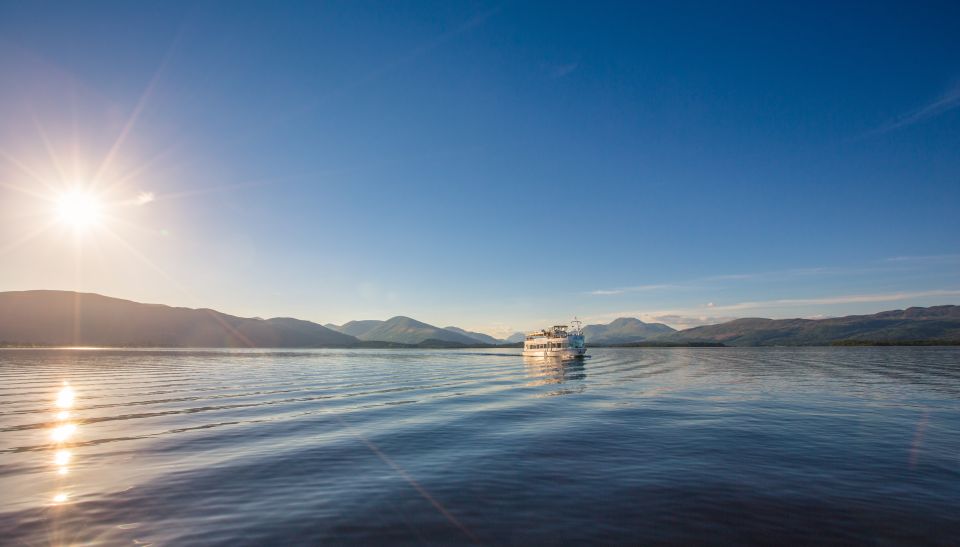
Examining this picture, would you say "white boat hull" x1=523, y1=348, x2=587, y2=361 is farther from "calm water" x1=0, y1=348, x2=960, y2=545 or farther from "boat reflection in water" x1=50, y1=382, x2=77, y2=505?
"boat reflection in water" x1=50, y1=382, x2=77, y2=505

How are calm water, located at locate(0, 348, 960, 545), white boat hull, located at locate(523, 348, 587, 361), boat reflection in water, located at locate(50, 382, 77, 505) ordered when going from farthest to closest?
white boat hull, located at locate(523, 348, 587, 361) < boat reflection in water, located at locate(50, 382, 77, 505) < calm water, located at locate(0, 348, 960, 545)

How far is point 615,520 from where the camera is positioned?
12930 millimetres

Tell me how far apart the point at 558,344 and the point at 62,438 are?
126 meters

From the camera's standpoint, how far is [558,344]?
140 metres

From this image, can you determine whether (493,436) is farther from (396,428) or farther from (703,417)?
(703,417)

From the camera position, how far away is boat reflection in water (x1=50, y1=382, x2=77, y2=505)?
15492 millimetres

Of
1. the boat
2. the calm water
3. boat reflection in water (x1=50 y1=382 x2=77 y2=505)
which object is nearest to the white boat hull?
the boat

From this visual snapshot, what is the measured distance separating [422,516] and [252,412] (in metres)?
27.9

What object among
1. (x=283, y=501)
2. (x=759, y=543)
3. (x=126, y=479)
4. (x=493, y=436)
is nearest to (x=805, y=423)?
(x=493, y=436)

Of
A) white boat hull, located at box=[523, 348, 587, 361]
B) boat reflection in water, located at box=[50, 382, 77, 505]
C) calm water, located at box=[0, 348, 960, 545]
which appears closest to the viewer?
calm water, located at box=[0, 348, 960, 545]

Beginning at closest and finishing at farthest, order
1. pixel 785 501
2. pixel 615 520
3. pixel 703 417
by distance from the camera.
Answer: pixel 615 520 → pixel 785 501 → pixel 703 417

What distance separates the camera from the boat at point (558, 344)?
447 ft

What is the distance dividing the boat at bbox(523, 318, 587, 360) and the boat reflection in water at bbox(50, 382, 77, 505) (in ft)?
377

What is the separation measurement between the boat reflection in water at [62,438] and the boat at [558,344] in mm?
114979
